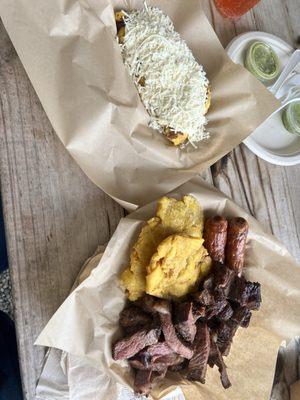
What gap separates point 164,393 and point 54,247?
55cm

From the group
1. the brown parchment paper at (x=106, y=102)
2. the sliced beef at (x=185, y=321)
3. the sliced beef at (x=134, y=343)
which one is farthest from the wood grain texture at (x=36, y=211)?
the sliced beef at (x=185, y=321)

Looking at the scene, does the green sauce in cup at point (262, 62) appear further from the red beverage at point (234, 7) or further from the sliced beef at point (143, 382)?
the sliced beef at point (143, 382)

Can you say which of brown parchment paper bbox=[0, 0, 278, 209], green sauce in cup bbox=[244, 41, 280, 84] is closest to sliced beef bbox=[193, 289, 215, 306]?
brown parchment paper bbox=[0, 0, 278, 209]

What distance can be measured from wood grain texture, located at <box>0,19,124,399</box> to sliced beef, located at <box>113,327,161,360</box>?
23 cm

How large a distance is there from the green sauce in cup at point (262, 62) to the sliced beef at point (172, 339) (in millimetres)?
996

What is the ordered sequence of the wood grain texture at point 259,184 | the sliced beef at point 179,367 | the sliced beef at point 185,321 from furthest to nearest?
the wood grain texture at point 259,184 < the sliced beef at point 179,367 < the sliced beef at point 185,321

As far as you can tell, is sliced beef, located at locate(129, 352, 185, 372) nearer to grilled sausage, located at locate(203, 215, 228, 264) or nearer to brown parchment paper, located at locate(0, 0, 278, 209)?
grilled sausage, located at locate(203, 215, 228, 264)

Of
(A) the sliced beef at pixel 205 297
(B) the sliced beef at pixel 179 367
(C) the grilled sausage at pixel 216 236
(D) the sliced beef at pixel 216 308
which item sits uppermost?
(C) the grilled sausage at pixel 216 236

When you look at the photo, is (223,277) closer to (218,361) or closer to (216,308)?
(216,308)

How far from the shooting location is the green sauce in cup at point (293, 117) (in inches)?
73.5

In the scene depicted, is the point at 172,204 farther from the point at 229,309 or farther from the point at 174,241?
the point at 229,309

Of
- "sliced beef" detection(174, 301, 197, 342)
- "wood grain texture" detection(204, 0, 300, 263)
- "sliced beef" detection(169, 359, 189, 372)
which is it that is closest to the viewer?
"sliced beef" detection(174, 301, 197, 342)

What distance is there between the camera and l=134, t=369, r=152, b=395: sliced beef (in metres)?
1.40

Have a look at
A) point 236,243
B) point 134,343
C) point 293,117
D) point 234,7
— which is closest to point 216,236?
point 236,243
